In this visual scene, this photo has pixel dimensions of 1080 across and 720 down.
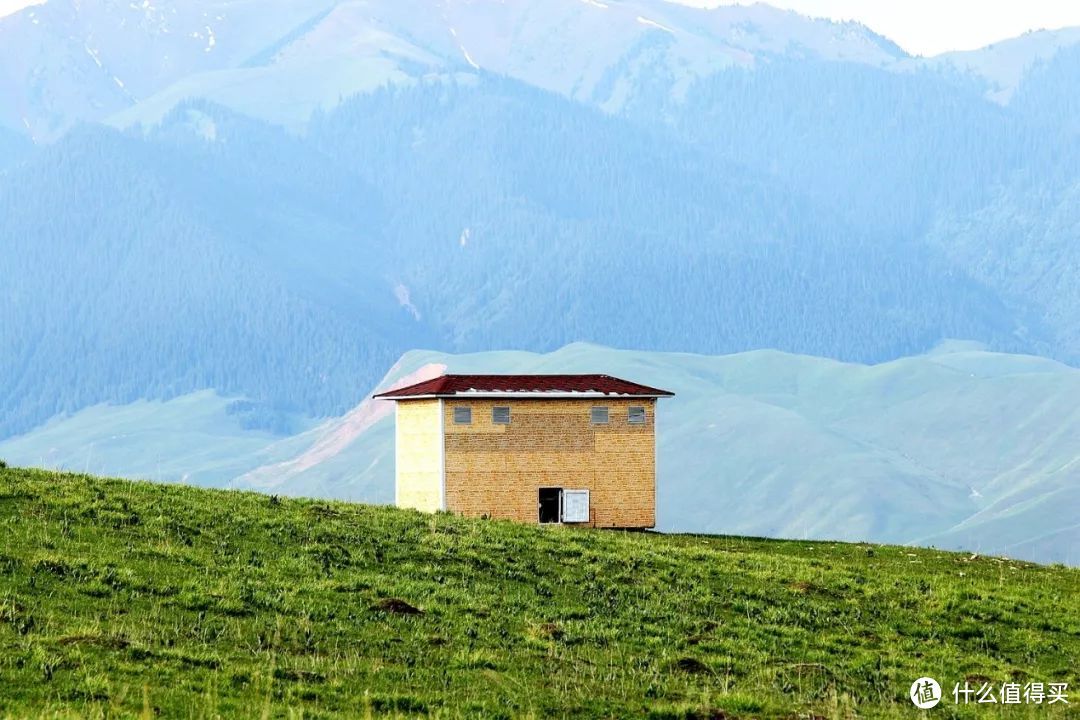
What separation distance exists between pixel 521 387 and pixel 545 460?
9.52 ft

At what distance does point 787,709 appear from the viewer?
27.8m

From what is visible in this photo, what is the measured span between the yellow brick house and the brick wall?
1.4 inches

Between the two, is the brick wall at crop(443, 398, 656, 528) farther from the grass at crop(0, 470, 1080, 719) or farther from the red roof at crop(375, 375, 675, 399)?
the grass at crop(0, 470, 1080, 719)

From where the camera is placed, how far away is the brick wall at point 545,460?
→ 64.5m

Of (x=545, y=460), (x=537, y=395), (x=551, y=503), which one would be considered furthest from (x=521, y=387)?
(x=551, y=503)

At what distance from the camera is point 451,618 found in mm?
35438

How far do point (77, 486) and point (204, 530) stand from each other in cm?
559

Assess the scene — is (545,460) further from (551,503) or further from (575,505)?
(575,505)

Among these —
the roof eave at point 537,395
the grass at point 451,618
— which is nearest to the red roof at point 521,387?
the roof eave at point 537,395

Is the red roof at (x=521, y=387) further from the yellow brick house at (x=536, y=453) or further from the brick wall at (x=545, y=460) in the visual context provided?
the brick wall at (x=545, y=460)

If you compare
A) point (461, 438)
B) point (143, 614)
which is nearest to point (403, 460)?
point (461, 438)

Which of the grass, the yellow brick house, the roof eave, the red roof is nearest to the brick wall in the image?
the yellow brick house

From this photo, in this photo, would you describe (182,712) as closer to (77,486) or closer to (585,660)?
(585,660)

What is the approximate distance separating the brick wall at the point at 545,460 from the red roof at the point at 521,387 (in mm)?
391
